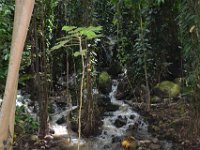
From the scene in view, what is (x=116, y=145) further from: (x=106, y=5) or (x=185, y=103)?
(x=106, y=5)

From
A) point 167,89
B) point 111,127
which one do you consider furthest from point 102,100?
point 167,89

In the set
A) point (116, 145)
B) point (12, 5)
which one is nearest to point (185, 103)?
point (116, 145)

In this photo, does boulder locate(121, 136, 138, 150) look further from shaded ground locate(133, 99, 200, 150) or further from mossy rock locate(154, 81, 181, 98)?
mossy rock locate(154, 81, 181, 98)

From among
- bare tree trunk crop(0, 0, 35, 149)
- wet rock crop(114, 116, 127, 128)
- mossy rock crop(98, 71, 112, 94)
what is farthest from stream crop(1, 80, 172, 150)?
bare tree trunk crop(0, 0, 35, 149)

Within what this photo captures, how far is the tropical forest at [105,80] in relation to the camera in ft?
18.0

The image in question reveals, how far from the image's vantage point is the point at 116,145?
6.13 m

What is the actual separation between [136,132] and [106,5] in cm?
445

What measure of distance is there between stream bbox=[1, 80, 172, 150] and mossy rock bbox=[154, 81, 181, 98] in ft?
2.55

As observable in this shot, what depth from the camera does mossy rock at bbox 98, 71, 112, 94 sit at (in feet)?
28.8

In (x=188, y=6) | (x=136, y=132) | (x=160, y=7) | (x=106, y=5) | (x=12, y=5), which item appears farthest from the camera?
(x=106, y=5)

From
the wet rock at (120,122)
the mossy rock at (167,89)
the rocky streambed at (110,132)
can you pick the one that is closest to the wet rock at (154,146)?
the rocky streambed at (110,132)

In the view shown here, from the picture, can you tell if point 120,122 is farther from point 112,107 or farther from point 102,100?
point 102,100

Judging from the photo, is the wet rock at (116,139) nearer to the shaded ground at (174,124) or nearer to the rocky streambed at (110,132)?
the rocky streambed at (110,132)

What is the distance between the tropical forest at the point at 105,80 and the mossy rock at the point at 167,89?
0.02m
